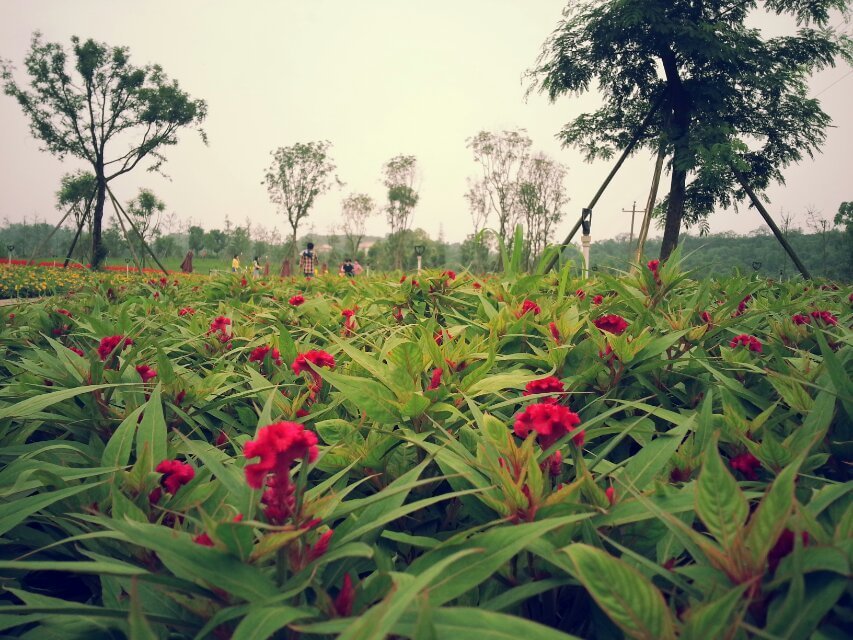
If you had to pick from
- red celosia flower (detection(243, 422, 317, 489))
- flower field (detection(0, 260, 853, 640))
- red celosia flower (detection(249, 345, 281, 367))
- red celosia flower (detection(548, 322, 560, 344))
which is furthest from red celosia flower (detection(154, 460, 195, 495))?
red celosia flower (detection(548, 322, 560, 344))

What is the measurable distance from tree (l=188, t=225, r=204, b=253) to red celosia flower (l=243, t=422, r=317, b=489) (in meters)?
74.4

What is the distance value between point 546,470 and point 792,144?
1956cm

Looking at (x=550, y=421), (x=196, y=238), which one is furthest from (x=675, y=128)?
(x=196, y=238)

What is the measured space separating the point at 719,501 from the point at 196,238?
252 ft

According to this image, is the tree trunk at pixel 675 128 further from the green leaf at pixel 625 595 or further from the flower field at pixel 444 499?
the green leaf at pixel 625 595

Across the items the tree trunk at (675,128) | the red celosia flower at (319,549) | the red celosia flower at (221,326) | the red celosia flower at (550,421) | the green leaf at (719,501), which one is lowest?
the red celosia flower at (319,549)

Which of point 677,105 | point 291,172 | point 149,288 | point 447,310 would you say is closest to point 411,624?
point 447,310

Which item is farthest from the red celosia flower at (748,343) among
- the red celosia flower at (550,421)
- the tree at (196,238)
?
the tree at (196,238)

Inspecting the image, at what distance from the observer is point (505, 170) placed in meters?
40.5

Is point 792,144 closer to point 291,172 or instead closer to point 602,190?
point 602,190

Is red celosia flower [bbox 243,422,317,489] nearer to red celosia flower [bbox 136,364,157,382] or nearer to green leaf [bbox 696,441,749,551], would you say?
green leaf [bbox 696,441,749,551]

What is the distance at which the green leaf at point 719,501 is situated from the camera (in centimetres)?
51

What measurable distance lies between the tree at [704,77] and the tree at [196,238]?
63219 mm

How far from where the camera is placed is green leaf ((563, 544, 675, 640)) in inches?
17.6
